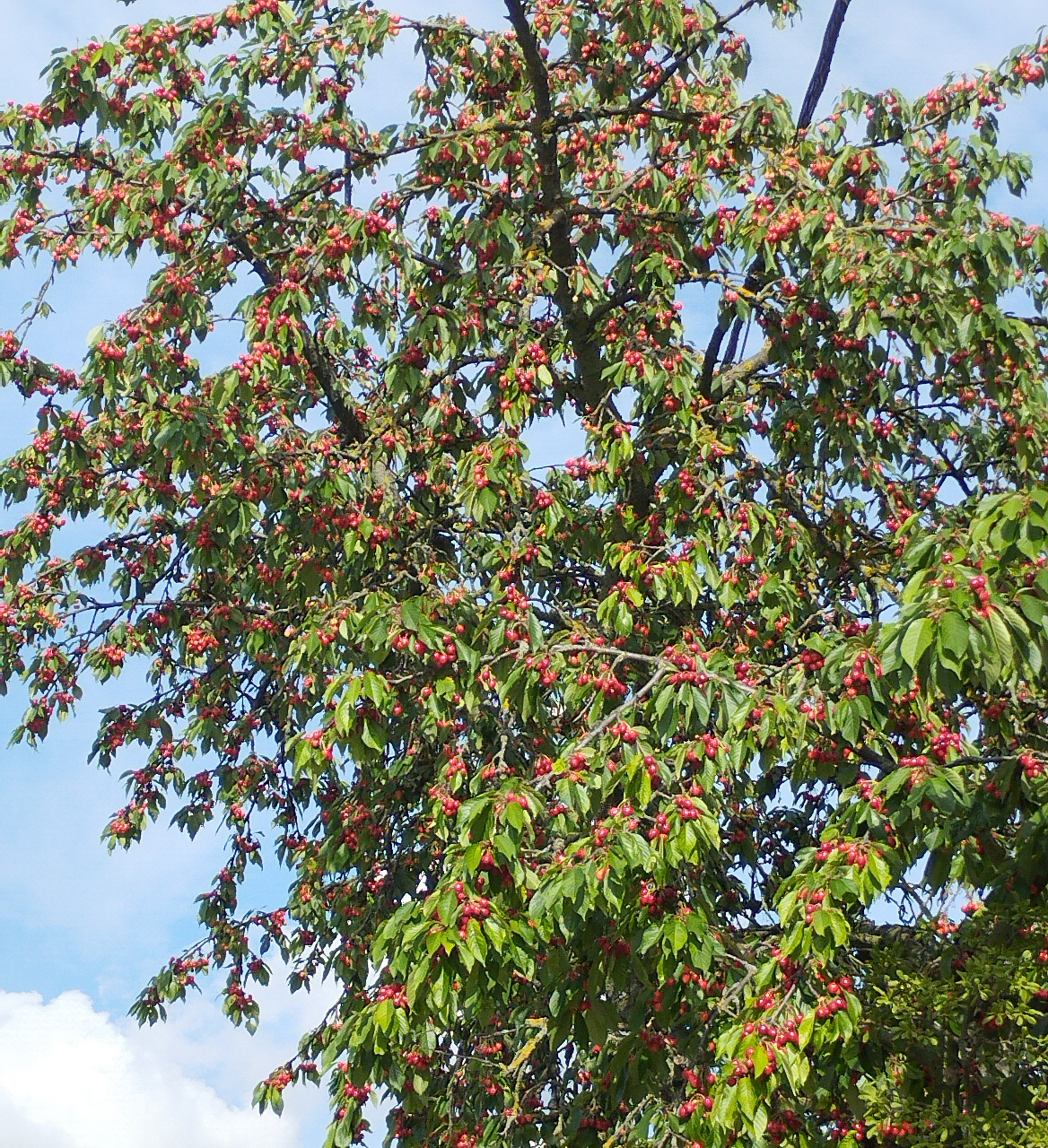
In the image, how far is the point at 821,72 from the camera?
892cm

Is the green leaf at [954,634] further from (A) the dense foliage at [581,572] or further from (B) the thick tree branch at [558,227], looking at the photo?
(B) the thick tree branch at [558,227]

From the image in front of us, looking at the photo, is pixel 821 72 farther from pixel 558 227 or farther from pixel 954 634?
pixel 954 634

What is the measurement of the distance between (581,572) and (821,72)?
3.73 meters

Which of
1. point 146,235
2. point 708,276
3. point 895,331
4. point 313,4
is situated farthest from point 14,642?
point 895,331

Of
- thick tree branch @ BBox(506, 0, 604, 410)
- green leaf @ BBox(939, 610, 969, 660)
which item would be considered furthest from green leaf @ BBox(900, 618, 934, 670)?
thick tree branch @ BBox(506, 0, 604, 410)

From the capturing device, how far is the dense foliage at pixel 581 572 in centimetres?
554

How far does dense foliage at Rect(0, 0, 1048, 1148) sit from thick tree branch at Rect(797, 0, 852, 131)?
0.22m

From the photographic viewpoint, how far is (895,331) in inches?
300

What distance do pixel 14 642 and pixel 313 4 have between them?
4874 millimetres

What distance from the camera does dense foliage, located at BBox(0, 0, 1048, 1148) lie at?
218 inches

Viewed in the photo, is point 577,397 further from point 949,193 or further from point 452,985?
point 452,985

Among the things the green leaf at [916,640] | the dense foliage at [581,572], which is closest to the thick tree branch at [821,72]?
the dense foliage at [581,572]

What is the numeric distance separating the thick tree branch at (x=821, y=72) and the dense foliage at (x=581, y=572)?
223mm

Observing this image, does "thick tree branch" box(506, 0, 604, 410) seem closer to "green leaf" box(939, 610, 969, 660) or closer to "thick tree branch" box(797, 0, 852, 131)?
"thick tree branch" box(797, 0, 852, 131)
